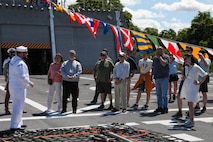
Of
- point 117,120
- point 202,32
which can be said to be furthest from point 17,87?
point 202,32

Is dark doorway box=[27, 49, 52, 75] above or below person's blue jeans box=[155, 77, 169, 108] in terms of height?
above

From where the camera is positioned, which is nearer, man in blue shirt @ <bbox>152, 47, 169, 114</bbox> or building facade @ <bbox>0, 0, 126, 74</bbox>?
man in blue shirt @ <bbox>152, 47, 169, 114</bbox>

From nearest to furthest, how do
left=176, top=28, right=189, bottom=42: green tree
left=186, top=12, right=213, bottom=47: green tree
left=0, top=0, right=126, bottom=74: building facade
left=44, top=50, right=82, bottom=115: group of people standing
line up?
left=44, top=50, right=82, bottom=115: group of people standing, left=0, top=0, right=126, bottom=74: building facade, left=186, top=12, right=213, bottom=47: green tree, left=176, top=28, right=189, bottom=42: green tree

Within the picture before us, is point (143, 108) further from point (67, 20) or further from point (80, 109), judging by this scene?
point (67, 20)

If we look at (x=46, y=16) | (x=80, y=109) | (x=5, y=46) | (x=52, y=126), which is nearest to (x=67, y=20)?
(x=46, y=16)

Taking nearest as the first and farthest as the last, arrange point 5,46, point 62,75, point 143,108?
point 62,75 → point 143,108 → point 5,46

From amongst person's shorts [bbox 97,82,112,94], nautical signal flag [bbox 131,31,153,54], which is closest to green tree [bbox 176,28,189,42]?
nautical signal flag [bbox 131,31,153,54]

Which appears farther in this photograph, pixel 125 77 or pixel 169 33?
pixel 169 33

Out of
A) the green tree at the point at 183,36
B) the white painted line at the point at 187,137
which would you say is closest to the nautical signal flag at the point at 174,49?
the white painted line at the point at 187,137

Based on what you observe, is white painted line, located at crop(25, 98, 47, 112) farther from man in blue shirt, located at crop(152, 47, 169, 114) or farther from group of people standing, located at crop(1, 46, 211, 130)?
man in blue shirt, located at crop(152, 47, 169, 114)

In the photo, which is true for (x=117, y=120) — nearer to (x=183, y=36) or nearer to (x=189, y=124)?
(x=189, y=124)

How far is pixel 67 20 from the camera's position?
36.2m

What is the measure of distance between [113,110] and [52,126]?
8.91ft

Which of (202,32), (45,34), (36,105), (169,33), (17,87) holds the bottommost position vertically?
(36,105)
